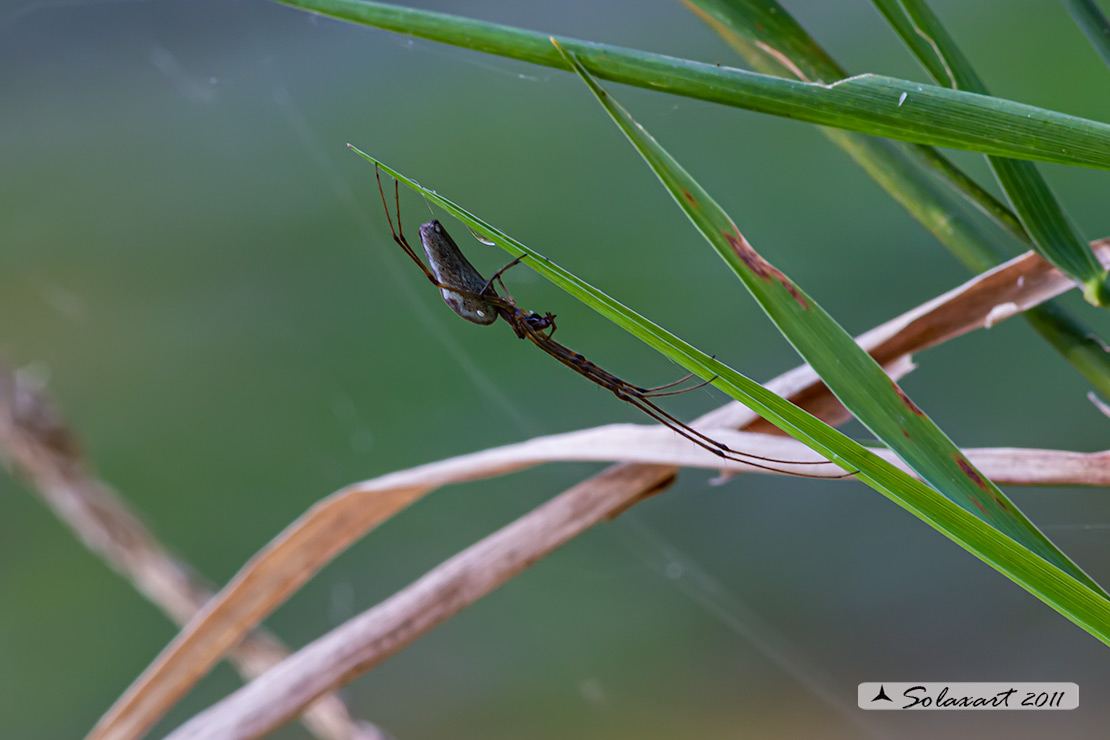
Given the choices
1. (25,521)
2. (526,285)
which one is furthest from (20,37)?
(526,285)

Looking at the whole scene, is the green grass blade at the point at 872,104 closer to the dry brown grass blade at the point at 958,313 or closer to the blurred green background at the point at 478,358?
the dry brown grass blade at the point at 958,313

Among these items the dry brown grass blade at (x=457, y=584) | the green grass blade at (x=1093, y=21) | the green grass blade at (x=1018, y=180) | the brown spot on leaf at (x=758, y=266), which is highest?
the green grass blade at (x=1093, y=21)

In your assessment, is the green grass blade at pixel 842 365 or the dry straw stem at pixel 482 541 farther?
the dry straw stem at pixel 482 541

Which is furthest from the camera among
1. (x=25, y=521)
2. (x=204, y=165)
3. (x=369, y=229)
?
(x=204, y=165)

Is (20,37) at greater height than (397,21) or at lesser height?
greater

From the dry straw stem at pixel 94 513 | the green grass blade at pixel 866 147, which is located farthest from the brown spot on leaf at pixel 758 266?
the dry straw stem at pixel 94 513

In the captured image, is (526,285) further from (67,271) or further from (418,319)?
(67,271)

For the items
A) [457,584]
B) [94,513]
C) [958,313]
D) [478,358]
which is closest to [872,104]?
[958,313]

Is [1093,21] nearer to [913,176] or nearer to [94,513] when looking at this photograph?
[913,176]

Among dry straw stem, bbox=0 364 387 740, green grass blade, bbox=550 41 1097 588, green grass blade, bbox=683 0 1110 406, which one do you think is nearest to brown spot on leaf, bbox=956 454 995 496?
green grass blade, bbox=550 41 1097 588
